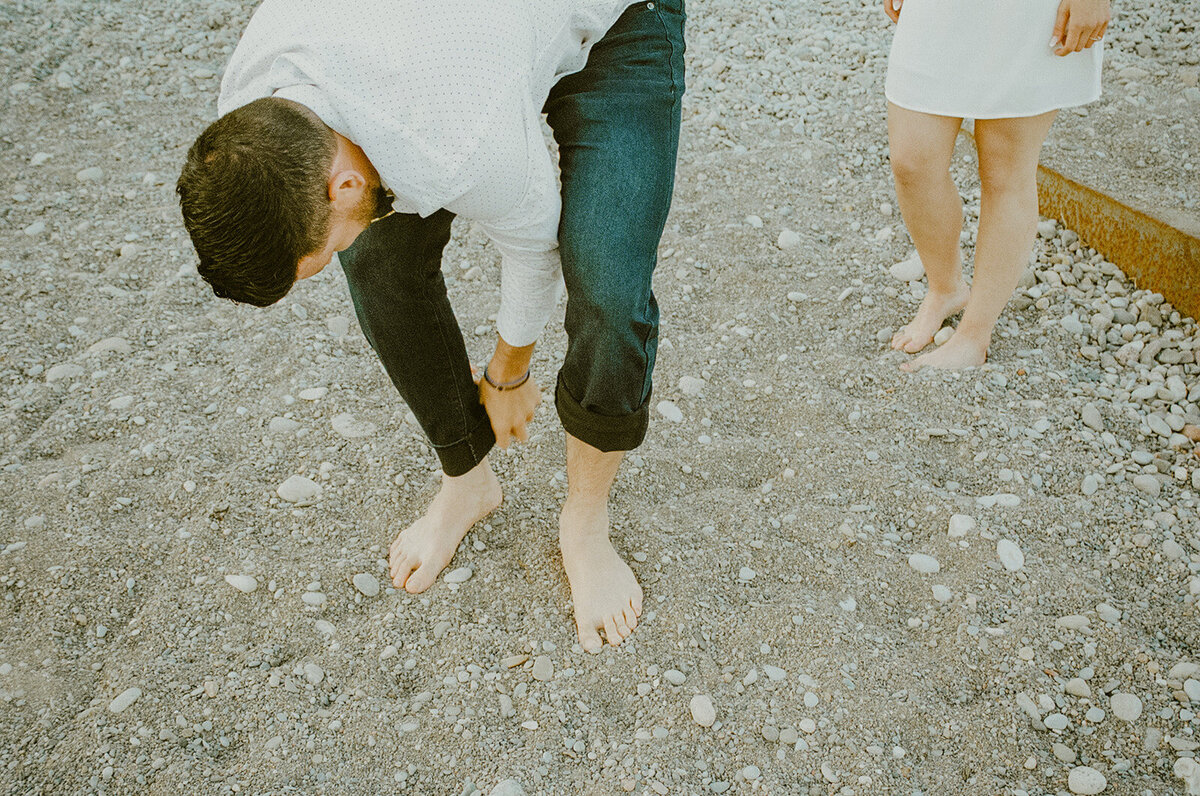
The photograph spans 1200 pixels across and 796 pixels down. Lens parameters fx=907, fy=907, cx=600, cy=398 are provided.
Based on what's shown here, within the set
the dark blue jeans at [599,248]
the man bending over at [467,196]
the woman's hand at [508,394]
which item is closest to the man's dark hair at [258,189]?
the man bending over at [467,196]

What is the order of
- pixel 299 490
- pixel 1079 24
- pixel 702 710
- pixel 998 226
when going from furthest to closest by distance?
pixel 998 226 < pixel 299 490 < pixel 1079 24 < pixel 702 710

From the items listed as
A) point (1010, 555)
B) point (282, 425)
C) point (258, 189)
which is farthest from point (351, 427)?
point (1010, 555)

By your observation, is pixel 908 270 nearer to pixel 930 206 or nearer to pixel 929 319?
pixel 929 319

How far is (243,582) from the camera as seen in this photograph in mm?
2049

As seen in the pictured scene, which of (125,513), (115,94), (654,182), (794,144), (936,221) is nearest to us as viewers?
(654,182)

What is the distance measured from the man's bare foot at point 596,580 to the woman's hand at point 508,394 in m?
0.21

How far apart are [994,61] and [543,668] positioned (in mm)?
1742

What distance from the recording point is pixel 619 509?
225 centimetres

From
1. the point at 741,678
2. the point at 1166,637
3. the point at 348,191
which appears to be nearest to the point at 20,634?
the point at 348,191

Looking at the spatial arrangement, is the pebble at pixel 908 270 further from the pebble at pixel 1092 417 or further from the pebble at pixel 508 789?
the pebble at pixel 508 789

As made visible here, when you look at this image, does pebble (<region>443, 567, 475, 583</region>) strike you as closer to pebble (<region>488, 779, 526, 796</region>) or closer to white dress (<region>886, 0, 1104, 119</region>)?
pebble (<region>488, 779, 526, 796</region>)

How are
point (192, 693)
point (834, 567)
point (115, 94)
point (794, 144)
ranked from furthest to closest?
point (115, 94) → point (794, 144) → point (834, 567) → point (192, 693)

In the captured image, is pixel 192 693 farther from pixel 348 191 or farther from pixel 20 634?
pixel 348 191

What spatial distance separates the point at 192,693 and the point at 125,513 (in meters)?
0.58
